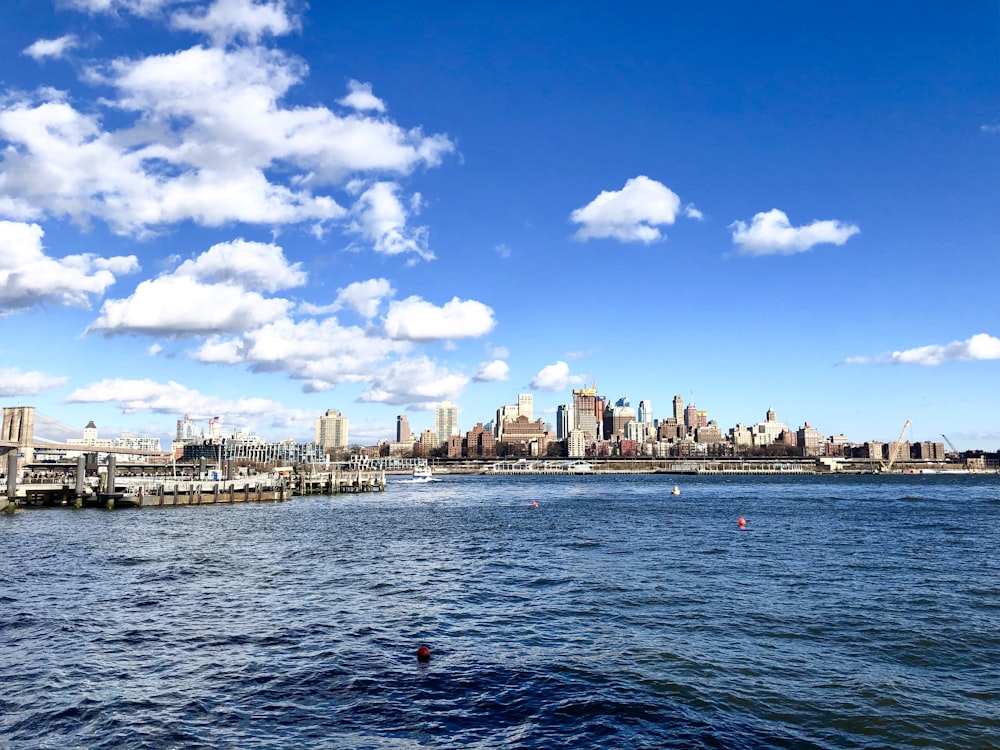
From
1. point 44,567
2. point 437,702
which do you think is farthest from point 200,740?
point 44,567

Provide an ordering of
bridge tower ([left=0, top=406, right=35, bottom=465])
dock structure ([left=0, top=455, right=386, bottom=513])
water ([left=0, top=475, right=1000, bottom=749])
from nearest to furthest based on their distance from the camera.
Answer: water ([left=0, top=475, right=1000, bottom=749]) → dock structure ([left=0, top=455, right=386, bottom=513]) → bridge tower ([left=0, top=406, right=35, bottom=465])

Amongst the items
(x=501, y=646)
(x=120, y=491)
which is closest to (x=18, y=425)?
(x=120, y=491)

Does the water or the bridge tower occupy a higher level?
the bridge tower

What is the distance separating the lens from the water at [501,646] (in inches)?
651

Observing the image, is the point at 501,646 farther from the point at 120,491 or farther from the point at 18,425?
the point at 18,425

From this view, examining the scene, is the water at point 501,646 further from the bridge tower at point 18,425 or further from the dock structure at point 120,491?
the bridge tower at point 18,425

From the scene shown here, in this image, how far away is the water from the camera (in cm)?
1655

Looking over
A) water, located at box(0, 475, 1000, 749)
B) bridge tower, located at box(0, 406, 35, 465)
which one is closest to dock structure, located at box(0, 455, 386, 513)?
bridge tower, located at box(0, 406, 35, 465)

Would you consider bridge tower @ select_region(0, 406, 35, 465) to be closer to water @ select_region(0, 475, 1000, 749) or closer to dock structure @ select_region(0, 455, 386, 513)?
dock structure @ select_region(0, 455, 386, 513)

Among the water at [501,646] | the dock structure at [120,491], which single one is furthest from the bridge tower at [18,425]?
the water at [501,646]

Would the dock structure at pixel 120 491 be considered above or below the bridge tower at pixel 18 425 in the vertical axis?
below

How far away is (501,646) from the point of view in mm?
23516

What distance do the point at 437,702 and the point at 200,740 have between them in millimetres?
5478

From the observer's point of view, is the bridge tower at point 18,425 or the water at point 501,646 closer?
the water at point 501,646
